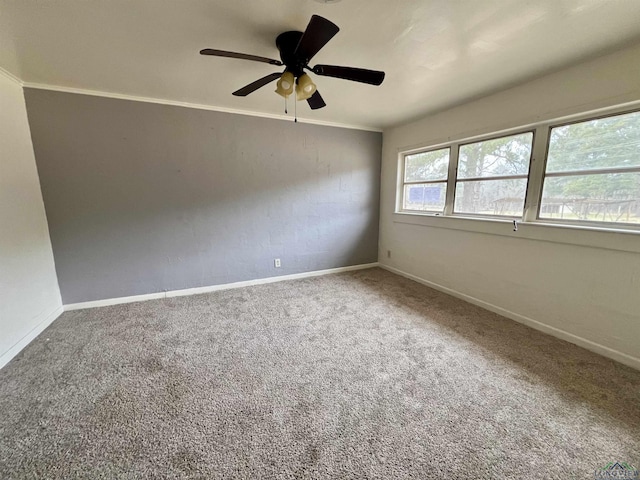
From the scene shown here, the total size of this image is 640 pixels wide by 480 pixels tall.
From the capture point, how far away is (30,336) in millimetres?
2197

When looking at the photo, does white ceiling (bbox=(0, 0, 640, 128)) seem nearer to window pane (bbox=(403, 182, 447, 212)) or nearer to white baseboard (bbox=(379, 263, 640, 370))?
window pane (bbox=(403, 182, 447, 212))

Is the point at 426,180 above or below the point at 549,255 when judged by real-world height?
above

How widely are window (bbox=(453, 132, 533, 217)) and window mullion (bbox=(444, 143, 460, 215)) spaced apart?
4 cm

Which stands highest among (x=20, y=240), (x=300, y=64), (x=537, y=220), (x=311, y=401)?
(x=300, y=64)

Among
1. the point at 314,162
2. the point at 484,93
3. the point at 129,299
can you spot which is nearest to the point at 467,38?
the point at 484,93

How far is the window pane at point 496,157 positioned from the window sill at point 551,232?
53cm

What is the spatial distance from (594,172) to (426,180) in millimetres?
1768

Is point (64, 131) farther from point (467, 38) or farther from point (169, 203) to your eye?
point (467, 38)

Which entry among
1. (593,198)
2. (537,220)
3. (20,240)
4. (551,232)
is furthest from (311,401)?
(20,240)

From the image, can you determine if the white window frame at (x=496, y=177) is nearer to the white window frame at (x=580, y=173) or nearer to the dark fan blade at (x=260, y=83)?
the white window frame at (x=580, y=173)

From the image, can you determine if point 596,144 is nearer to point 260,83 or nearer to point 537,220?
point 537,220

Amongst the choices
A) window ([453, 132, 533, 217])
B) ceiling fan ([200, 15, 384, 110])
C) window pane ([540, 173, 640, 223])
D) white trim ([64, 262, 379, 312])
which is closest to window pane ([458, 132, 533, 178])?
window ([453, 132, 533, 217])

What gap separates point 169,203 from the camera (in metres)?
3.02

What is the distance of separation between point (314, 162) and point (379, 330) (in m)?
2.53
